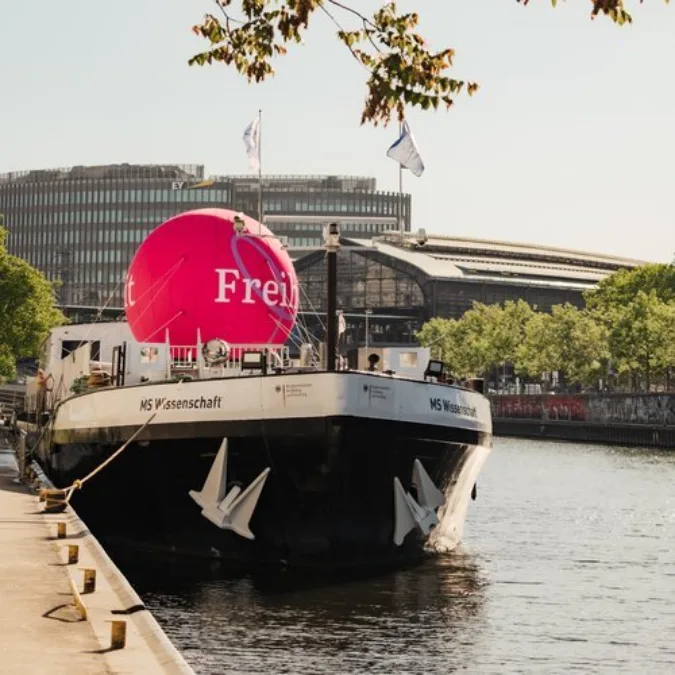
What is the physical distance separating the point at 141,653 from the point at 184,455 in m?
15.4

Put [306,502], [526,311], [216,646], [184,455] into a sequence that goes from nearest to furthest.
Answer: [216,646] → [306,502] → [184,455] → [526,311]

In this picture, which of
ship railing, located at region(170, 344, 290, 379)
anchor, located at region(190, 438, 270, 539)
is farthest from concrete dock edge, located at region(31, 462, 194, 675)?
ship railing, located at region(170, 344, 290, 379)

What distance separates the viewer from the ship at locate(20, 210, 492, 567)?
28688mm

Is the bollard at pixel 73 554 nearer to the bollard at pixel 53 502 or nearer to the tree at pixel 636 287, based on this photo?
the bollard at pixel 53 502

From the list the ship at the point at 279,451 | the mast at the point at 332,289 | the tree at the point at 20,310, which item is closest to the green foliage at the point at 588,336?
the tree at the point at 20,310

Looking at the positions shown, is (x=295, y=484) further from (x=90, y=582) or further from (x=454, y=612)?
(x=90, y=582)

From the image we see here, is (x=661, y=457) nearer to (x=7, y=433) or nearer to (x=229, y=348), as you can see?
(x=7, y=433)

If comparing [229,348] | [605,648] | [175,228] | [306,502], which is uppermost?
[175,228]

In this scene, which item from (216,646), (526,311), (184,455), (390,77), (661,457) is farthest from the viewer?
(526,311)

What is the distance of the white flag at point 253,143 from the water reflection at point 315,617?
1295cm

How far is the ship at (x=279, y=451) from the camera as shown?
28.7 m

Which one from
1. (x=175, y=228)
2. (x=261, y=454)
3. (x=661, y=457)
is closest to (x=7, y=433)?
(x=661, y=457)

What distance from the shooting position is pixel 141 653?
15.2 meters

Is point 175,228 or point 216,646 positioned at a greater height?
point 175,228
